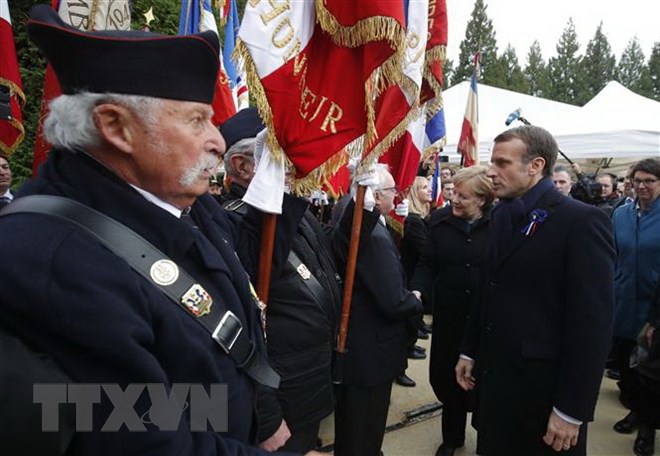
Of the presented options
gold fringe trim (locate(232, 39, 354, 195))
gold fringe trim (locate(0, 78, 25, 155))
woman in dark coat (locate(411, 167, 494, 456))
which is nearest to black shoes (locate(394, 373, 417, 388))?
woman in dark coat (locate(411, 167, 494, 456))

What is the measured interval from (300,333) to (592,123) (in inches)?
400

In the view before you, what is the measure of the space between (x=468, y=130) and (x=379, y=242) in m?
5.68

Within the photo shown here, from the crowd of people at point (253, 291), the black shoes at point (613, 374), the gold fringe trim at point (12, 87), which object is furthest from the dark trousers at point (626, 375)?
the gold fringe trim at point (12, 87)

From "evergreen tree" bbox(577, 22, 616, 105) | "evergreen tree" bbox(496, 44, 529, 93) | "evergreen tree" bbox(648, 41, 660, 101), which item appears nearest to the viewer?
"evergreen tree" bbox(496, 44, 529, 93)

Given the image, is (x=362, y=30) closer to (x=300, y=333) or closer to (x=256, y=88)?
(x=256, y=88)

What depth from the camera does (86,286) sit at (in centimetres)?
97

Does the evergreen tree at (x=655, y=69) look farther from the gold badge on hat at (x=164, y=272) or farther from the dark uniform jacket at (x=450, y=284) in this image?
the gold badge on hat at (x=164, y=272)

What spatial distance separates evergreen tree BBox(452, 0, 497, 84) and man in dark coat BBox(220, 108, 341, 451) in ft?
159

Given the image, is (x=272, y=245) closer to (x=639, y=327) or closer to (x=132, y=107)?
(x=132, y=107)

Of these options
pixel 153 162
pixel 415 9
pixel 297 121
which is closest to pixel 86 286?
pixel 153 162

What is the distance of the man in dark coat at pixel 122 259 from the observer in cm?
96

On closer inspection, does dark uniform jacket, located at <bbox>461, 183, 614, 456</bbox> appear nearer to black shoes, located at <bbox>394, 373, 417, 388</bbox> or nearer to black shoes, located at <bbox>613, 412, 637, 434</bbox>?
black shoes, located at <bbox>613, 412, 637, 434</bbox>

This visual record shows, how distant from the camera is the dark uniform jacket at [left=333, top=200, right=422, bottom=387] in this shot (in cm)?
285

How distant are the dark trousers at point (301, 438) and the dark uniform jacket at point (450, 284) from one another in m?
1.60
